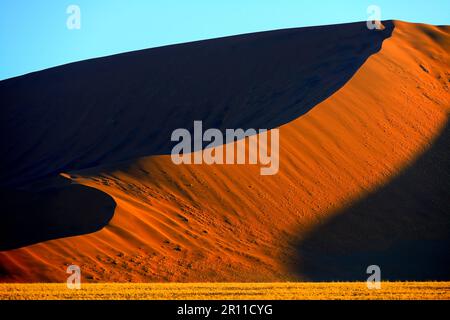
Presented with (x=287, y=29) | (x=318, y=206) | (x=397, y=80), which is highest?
(x=287, y=29)

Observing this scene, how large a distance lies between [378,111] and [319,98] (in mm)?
3071

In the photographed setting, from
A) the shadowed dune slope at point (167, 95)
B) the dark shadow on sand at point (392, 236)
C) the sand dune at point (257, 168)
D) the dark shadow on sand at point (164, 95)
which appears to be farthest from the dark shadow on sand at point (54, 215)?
the shadowed dune slope at point (167, 95)

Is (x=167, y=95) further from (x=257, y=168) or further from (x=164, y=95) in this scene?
(x=257, y=168)

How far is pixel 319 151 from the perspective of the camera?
116 ft

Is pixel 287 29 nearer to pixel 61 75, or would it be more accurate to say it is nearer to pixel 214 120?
pixel 214 120

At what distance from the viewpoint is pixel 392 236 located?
31234mm

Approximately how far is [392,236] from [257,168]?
6.28 metres

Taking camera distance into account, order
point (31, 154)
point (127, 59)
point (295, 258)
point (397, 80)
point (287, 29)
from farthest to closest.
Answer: point (127, 59) → point (287, 29) → point (31, 154) → point (397, 80) → point (295, 258)

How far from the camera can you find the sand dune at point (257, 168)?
89.1ft

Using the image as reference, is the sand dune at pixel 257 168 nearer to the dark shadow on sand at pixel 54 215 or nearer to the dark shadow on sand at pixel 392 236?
the dark shadow on sand at pixel 392 236

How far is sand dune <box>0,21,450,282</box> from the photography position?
27.2m

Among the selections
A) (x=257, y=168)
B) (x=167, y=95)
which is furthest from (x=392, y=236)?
(x=167, y=95)

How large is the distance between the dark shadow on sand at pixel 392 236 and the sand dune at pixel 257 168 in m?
0.07

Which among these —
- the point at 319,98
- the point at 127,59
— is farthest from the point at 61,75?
the point at 319,98
